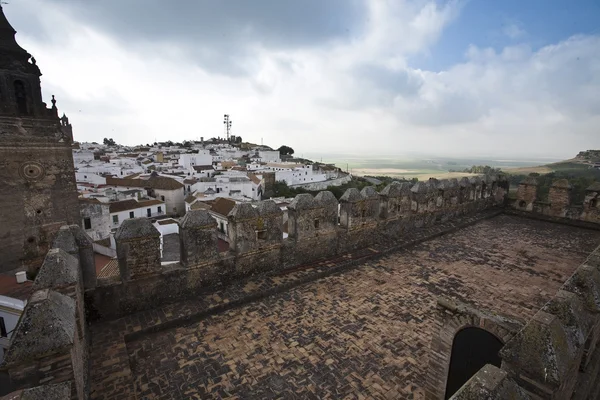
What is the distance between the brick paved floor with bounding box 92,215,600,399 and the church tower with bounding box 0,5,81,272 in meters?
19.1

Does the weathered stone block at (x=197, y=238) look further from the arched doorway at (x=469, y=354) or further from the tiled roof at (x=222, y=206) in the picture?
the tiled roof at (x=222, y=206)

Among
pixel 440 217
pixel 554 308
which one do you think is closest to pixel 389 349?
pixel 554 308

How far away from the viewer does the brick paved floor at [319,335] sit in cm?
346

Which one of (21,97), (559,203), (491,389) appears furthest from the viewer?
(21,97)

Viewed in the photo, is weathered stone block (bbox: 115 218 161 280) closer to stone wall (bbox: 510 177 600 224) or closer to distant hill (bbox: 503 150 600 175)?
stone wall (bbox: 510 177 600 224)

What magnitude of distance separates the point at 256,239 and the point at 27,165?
766 inches

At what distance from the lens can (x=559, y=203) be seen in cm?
990

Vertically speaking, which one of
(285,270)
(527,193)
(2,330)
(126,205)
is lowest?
(2,330)

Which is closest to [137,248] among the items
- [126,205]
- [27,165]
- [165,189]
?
[27,165]

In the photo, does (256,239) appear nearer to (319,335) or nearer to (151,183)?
(319,335)

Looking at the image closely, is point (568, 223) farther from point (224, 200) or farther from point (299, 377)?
point (224, 200)

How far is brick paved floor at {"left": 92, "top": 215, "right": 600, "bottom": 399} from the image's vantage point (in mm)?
3463

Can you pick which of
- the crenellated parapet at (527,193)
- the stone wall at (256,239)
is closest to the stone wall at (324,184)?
the crenellated parapet at (527,193)

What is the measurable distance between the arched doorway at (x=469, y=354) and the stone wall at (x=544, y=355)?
686 mm
